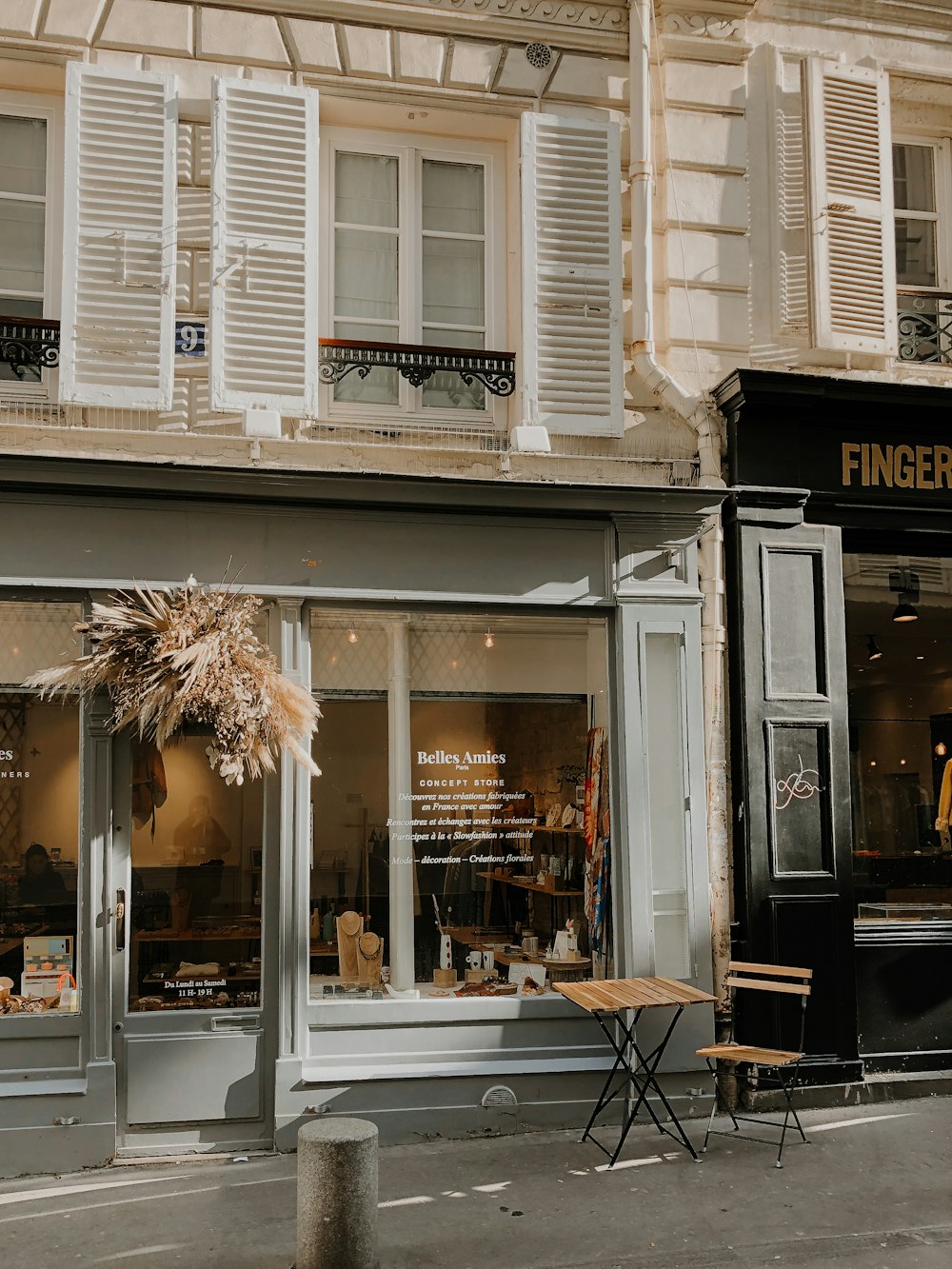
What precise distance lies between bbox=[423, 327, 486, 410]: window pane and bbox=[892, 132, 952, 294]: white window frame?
3.30 m

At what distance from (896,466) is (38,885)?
5846mm

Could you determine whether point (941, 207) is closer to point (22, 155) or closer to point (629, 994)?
point (629, 994)

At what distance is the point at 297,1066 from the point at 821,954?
323 cm

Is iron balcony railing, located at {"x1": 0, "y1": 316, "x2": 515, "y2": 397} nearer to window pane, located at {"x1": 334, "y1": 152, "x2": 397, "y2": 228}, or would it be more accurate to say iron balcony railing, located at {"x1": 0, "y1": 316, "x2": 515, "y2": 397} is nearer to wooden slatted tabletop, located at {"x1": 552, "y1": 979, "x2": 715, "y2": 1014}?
window pane, located at {"x1": 334, "y1": 152, "x2": 397, "y2": 228}

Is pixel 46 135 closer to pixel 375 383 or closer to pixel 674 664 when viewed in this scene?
pixel 375 383

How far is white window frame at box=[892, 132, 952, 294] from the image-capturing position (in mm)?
8367

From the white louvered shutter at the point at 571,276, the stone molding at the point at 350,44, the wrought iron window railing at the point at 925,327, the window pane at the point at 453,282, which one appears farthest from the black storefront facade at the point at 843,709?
the stone molding at the point at 350,44

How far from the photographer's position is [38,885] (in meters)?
6.50

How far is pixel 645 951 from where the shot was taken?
23.1 ft

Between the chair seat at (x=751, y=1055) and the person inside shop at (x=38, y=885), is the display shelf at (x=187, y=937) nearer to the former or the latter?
the person inside shop at (x=38, y=885)

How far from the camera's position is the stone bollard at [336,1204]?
4.63 meters

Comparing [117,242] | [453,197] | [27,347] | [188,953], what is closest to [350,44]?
[453,197]

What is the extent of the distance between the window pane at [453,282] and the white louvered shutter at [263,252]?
2.72 ft

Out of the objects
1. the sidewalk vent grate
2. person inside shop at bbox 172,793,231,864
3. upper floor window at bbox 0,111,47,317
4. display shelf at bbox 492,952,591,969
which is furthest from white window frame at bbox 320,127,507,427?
the sidewalk vent grate
